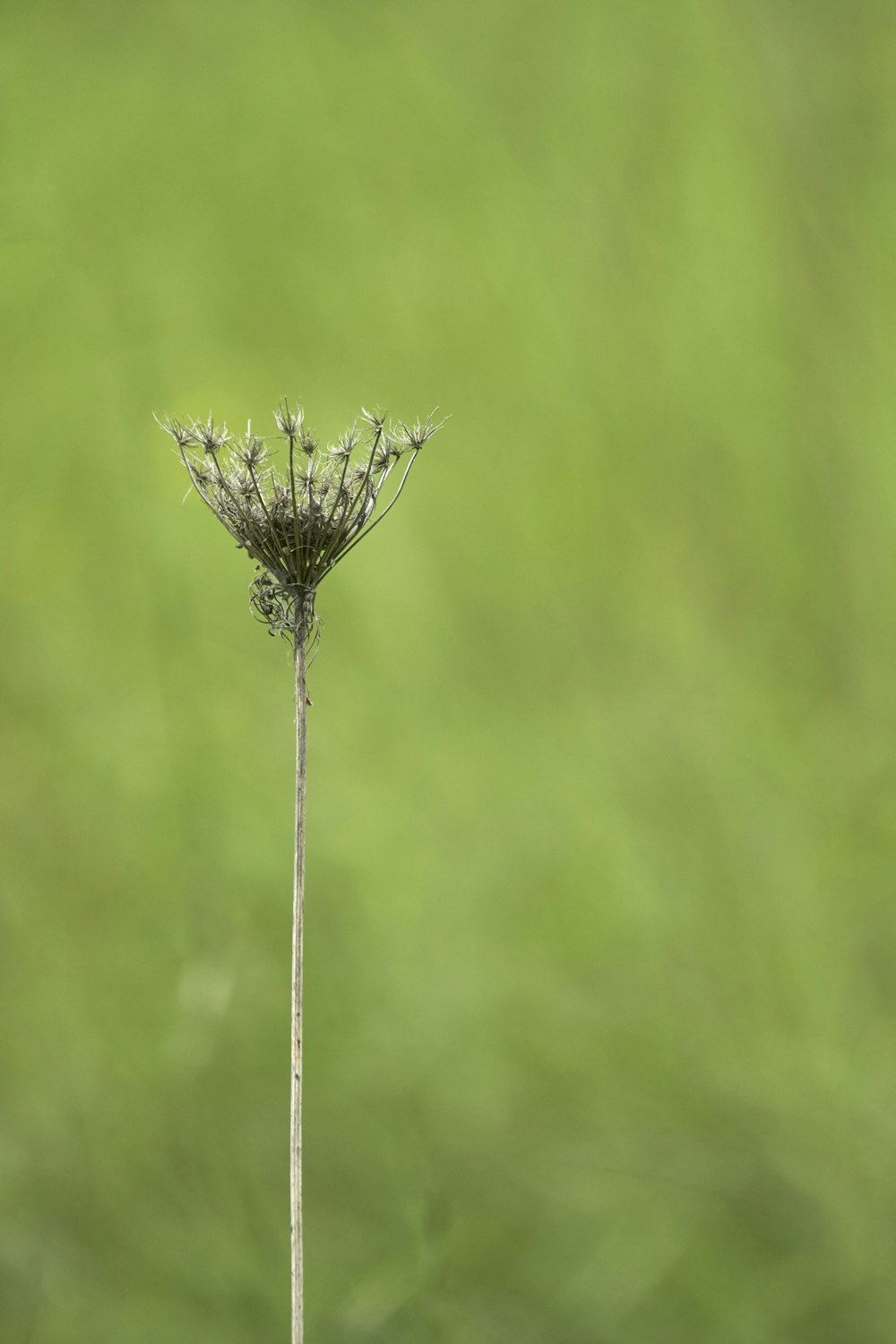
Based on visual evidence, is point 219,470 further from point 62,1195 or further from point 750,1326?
point 750,1326

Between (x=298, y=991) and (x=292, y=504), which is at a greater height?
(x=292, y=504)

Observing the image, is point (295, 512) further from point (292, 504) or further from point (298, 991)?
point (298, 991)

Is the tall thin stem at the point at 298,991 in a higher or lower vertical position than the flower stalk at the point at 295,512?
lower

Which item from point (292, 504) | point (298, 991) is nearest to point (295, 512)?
point (292, 504)

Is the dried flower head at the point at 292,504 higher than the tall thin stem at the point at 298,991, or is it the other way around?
the dried flower head at the point at 292,504

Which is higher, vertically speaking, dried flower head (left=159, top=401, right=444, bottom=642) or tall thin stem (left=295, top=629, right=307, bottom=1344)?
dried flower head (left=159, top=401, right=444, bottom=642)

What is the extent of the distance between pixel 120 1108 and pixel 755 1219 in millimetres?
813

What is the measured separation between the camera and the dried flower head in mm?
917

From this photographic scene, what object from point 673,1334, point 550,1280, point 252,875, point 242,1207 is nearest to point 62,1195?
point 242,1207

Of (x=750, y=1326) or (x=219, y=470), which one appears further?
(x=750, y=1326)

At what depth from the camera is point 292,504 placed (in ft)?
2.97

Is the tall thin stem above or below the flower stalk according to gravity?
below

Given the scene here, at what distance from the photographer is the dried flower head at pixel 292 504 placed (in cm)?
92

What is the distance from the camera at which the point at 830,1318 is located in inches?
55.8
